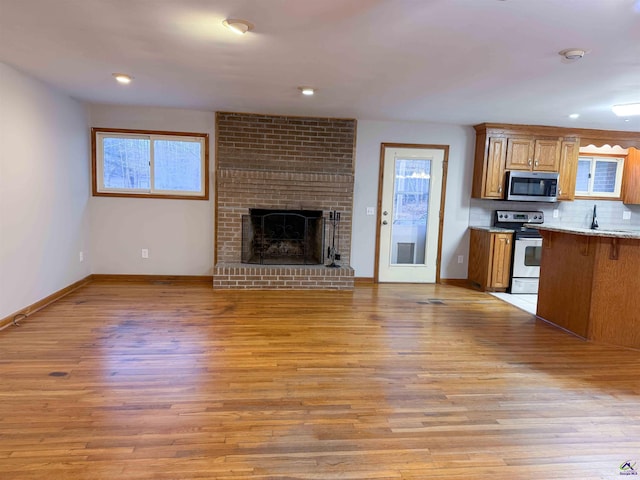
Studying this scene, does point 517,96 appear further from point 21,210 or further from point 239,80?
point 21,210

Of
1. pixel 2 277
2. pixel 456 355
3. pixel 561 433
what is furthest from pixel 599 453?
pixel 2 277

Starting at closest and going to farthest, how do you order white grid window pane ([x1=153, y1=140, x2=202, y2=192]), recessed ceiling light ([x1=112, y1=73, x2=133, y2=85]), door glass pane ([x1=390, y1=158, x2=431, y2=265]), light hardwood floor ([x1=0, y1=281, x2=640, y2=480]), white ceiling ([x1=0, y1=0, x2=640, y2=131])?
light hardwood floor ([x1=0, y1=281, x2=640, y2=480]) < white ceiling ([x1=0, y1=0, x2=640, y2=131]) < recessed ceiling light ([x1=112, y1=73, x2=133, y2=85]) < white grid window pane ([x1=153, y1=140, x2=202, y2=192]) < door glass pane ([x1=390, y1=158, x2=431, y2=265])

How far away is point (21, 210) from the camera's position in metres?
3.68

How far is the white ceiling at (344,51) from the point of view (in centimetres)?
220

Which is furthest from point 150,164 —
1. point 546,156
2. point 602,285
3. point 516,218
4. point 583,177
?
point 583,177

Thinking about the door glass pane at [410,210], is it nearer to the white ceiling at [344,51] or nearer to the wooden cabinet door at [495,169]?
the wooden cabinet door at [495,169]

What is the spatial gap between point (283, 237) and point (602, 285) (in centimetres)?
371

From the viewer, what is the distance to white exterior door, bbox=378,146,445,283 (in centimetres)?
563

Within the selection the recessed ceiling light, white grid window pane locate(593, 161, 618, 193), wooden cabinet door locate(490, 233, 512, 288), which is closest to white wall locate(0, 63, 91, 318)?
the recessed ceiling light

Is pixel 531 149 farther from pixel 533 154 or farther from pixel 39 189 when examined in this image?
pixel 39 189

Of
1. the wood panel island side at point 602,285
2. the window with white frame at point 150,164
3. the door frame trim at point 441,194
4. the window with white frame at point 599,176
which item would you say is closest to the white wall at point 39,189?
the window with white frame at point 150,164

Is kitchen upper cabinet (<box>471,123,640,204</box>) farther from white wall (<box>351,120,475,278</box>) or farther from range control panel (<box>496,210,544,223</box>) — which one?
range control panel (<box>496,210,544,223</box>)

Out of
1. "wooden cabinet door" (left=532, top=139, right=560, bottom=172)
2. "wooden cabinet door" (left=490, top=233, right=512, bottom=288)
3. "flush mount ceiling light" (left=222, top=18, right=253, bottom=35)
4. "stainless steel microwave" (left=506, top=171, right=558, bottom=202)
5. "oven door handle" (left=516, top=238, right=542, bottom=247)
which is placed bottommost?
"wooden cabinet door" (left=490, top=233, right=512, bottom=288)

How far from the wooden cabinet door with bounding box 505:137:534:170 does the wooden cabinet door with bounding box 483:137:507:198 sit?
87 millimetres
